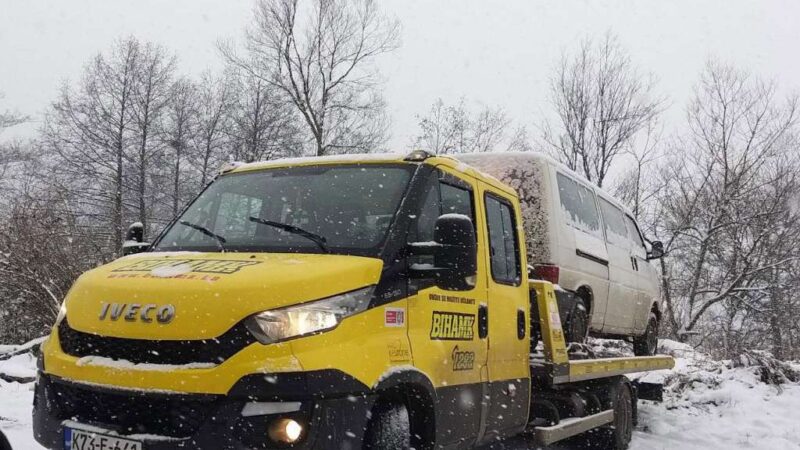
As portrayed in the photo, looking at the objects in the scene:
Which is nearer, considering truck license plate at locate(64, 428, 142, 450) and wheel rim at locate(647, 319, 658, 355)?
truck license plate at locate(64, 428, 142, 450)

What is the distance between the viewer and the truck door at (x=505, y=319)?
15.5ft

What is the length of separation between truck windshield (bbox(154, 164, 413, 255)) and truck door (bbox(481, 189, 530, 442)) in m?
0.98

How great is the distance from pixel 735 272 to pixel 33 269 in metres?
26.1

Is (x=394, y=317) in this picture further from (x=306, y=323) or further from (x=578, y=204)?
(x=578, y=204)

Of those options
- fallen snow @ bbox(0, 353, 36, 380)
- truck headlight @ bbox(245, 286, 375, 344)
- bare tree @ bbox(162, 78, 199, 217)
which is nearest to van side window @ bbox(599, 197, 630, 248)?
truck headlight @ bbox(245, 286, 375, 344)

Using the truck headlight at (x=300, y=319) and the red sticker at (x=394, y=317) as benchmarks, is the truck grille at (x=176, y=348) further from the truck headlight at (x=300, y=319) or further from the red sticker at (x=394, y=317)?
the red sticker at (x=394, y=317)

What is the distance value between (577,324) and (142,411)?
4.77 meters

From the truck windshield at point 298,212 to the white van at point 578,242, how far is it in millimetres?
2493

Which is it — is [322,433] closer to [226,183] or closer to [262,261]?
[262,261]

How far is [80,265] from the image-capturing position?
12789 mm

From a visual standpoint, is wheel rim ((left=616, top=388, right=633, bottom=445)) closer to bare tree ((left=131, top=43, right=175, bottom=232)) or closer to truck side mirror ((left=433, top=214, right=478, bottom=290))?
truck side mirror ((left=433, top=214, right=478, bottom=290))

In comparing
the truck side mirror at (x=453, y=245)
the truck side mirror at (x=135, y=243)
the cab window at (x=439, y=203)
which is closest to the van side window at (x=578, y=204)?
the cab window at (x=439, y=203)

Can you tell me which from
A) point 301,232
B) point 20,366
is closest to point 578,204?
point 301,232

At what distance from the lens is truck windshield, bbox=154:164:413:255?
12.6 feet
